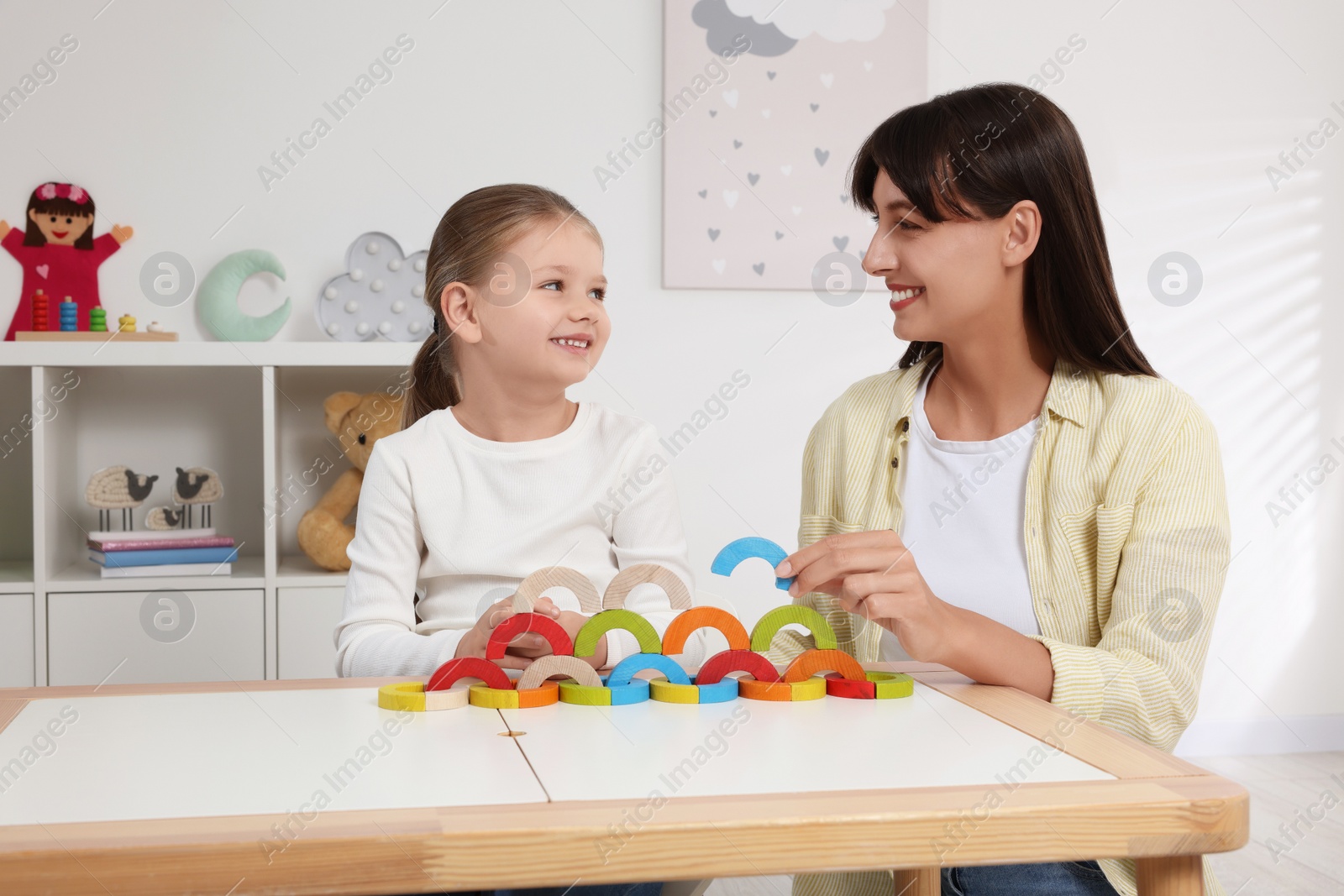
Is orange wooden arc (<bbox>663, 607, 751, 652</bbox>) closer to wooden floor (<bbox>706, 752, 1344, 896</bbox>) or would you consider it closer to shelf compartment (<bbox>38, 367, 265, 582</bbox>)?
wooden floor (<bbox>706, 752, 1344, 896</bbox>)

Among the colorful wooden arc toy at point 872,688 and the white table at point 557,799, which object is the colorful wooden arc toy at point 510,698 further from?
the colorful wooden arc toy at point 872,688

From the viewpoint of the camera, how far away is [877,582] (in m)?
0.84

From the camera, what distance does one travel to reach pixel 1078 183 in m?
1.18

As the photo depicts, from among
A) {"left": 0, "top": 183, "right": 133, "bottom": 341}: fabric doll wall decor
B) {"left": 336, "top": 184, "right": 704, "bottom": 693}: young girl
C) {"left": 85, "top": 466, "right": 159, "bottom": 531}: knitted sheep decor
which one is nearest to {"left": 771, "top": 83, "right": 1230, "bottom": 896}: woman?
{"left": 336, "top": 184, "right": 704, "bottom": 693}: young girl

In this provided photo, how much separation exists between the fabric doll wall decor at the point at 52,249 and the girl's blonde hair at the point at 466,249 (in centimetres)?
123

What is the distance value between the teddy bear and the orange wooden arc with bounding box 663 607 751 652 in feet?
4.40

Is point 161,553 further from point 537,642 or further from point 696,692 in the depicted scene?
point 696,692

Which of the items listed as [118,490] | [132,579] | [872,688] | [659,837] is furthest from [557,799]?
[118,490]

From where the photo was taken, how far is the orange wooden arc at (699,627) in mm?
912

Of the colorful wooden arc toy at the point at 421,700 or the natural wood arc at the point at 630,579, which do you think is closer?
the colorful wooden arc toy at the point at 421,700

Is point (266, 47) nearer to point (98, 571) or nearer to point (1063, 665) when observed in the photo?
point (98, 571)

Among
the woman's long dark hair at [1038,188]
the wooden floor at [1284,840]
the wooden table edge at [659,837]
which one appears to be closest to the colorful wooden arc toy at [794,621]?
the wooden table edge at [659,837]

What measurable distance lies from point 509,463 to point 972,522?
1.63ft

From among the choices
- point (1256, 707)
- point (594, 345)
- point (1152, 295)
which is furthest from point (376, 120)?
point (1256, 707)
